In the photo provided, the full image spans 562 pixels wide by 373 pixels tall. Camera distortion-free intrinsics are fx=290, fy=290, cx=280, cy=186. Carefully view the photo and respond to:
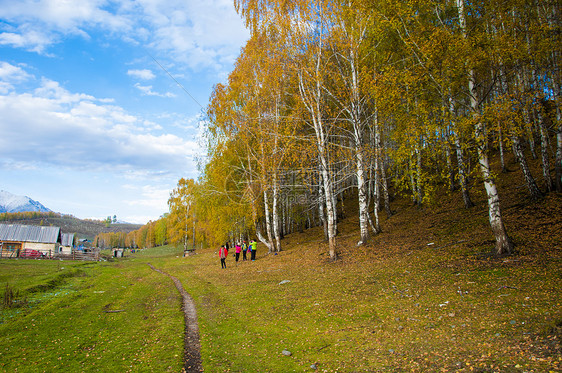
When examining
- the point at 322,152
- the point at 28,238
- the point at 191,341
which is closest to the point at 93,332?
the point at 191,341

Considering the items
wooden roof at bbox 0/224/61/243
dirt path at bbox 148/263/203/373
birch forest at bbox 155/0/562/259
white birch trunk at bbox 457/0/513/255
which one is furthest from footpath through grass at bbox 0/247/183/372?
wooden roof at bbox 0/224/61/243

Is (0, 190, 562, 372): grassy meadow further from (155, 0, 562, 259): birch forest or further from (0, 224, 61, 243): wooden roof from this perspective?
(0, 224, 61, 243): wooden roof

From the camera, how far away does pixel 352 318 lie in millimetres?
8188

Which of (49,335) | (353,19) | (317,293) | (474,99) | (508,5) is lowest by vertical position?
(49,335)

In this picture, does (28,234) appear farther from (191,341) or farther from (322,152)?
(191,341)

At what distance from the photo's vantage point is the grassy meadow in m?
5.79

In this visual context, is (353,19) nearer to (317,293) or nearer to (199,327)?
(317,293)

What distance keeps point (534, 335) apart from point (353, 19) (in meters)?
17.3

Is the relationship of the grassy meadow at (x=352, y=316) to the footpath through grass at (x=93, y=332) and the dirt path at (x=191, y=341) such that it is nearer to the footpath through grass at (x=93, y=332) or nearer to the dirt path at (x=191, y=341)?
the footpath through grass at (x=93, y=332)

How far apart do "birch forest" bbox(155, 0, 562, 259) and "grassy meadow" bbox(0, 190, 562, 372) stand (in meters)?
1.94

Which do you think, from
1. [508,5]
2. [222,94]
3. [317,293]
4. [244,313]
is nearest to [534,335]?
[317,293]

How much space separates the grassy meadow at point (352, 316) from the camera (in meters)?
5.79

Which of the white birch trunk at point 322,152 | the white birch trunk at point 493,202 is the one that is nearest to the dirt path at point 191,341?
the white birch trunk at point 322,152

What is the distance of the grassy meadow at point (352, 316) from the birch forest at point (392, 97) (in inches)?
76.4
